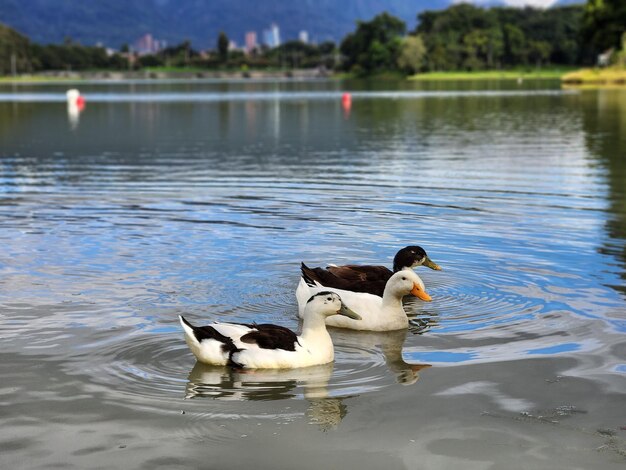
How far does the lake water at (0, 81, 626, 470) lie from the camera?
29.1 ft

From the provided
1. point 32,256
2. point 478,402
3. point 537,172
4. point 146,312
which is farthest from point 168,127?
point 478,402

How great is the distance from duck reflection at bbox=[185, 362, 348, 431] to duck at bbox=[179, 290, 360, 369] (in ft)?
0.32

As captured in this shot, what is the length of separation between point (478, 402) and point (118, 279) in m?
7.40

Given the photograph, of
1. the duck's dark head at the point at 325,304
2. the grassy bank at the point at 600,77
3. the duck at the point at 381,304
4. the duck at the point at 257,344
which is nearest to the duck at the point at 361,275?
the duck at the point at 381,304

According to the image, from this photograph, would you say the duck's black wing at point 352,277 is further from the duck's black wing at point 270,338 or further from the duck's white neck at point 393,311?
the duck's black wing at point 270,338

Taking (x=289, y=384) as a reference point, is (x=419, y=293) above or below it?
above

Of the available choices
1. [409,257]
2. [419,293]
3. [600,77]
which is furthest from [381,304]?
[600,77]

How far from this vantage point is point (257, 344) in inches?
418

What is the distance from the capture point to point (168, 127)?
56.8 meters

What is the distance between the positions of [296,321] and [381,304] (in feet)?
4.07

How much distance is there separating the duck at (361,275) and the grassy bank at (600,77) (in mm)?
129071

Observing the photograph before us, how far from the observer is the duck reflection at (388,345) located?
1098 centimetres

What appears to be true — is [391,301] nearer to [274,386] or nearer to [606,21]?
[274,386]

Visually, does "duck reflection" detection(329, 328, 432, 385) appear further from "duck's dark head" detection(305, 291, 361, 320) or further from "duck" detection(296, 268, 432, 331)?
"duck's dark head" detection(305, 291, 361, 320)
